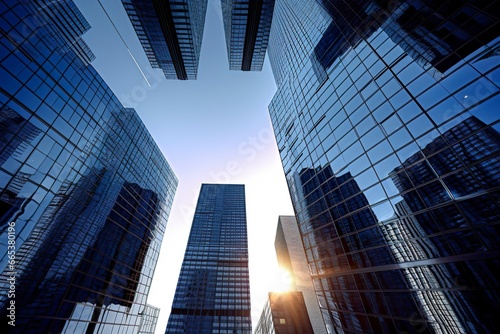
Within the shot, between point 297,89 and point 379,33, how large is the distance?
1407 centimetres

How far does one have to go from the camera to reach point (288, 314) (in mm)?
41250

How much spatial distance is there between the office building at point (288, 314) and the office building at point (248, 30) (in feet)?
240

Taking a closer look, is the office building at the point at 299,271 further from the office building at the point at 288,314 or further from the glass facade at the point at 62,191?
the glass facade at the point at 62,191

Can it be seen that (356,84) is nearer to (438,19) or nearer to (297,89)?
(438,19)

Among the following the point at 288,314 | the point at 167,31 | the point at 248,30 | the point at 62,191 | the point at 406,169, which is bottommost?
the point at 288,314

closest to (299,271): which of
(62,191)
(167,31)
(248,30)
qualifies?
(62,191)

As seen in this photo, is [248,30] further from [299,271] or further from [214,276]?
[214,276]

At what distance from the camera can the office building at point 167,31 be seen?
4522 centimetres

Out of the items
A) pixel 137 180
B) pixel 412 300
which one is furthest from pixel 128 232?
pixel 412 300

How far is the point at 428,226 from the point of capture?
A: 12531mm

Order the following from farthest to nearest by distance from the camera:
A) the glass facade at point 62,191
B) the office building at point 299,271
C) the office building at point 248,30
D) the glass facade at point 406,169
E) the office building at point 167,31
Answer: the office building at point 299,271 < the office building at point 248,30 < the office building at point 167,31 < the glass facade at point 62,191 < the glass facade at point 406,169

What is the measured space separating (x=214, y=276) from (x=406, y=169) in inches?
3923

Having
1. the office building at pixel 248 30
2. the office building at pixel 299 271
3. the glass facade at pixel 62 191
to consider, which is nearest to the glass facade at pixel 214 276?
the office building at pixel 299 271

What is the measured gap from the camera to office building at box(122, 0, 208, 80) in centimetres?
4522
